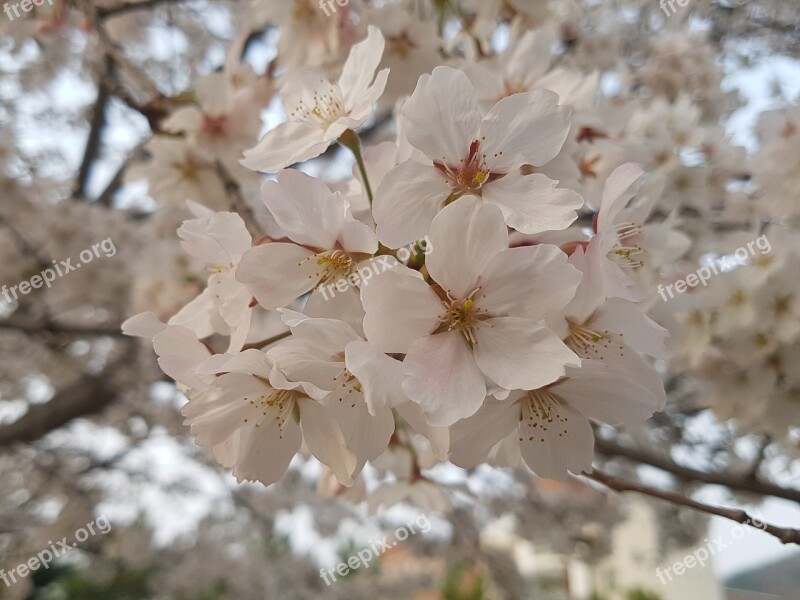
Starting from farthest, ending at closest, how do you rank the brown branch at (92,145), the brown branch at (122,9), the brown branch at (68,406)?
the brown branch at (92,145) → the brown branch at (68,406) → the brown branch at (122,9)

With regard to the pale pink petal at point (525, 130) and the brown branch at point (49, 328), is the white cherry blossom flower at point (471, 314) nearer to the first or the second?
the pale pink petal at point (525, 130)

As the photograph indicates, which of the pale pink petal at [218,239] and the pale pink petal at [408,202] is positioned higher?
the pale pink petal at [408,202]

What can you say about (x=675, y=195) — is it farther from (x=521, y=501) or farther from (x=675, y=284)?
(x=521, y=501)

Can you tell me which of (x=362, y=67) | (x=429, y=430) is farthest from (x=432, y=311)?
(x=362, y=67)

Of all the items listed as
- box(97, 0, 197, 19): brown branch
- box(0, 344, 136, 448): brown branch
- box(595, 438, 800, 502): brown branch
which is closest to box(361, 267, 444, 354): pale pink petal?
box(595, 438, 800, 502): brown branch

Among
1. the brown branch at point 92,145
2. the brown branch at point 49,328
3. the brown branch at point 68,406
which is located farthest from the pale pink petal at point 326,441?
the brown branch at point 92,145

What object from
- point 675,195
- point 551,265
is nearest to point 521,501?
point 675,195
